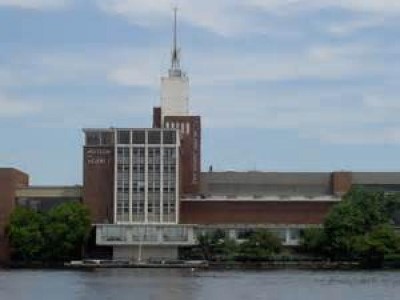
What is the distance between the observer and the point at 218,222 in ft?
490

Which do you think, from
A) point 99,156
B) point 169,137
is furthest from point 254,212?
point 99,156

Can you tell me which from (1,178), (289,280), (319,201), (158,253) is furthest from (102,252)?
(289,280)

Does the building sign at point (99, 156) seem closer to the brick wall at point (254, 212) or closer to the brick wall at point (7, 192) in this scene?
the brick wall at point (7, 192)

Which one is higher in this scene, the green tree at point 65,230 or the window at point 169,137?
the window at point 169,137

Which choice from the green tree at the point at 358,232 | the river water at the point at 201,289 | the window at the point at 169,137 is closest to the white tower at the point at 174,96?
the window at the point at 169,137

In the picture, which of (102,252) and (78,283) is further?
(102,252)

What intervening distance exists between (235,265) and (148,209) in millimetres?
14833

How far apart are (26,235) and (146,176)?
16143 millimetres

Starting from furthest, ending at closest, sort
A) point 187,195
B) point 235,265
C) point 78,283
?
1. point 187,195
2. point 235,265
3. point 78,283

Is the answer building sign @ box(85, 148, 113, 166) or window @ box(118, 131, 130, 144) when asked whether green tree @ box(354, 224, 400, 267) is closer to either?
window @ box(118, 131, 130, 144)

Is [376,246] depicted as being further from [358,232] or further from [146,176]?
[146,176]

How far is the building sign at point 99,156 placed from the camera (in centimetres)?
14338

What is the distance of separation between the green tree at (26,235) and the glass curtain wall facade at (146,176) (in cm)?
999

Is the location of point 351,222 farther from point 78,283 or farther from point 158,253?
point 78,283
